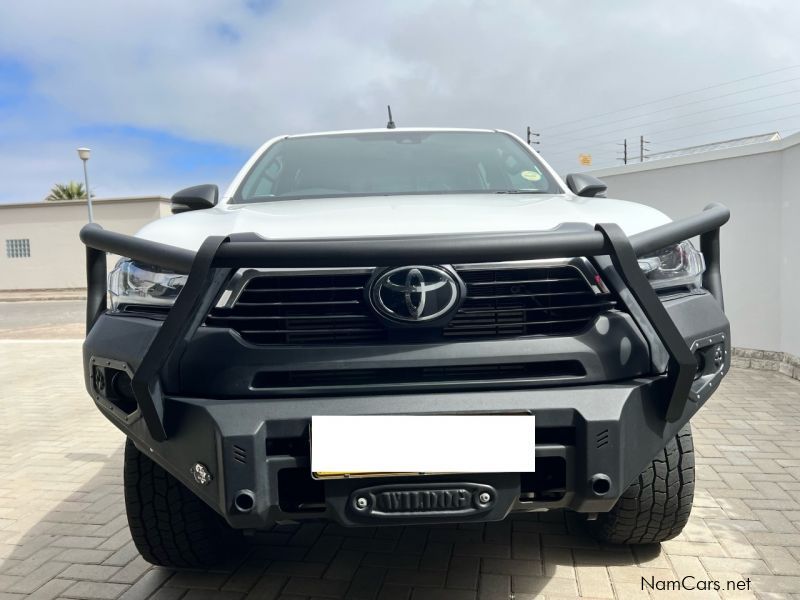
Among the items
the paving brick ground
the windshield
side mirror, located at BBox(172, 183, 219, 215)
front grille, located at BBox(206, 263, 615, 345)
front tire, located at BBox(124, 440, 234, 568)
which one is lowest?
the paving brick ground

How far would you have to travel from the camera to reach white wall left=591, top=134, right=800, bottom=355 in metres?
5.50

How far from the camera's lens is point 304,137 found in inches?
138

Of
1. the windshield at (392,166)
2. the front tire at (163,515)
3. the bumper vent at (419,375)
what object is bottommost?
the front tire at (163,515)

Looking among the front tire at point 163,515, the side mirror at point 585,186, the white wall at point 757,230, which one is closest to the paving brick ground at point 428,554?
the front tire at point 163,515

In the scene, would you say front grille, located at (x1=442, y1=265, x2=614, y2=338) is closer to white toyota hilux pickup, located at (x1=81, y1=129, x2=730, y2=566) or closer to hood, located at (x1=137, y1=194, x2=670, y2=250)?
white toyota hilux pickup, located at (x1=81, y1=129, x2=730, y2=566)

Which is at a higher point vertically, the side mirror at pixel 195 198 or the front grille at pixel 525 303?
the side mirror at pixel 195 198

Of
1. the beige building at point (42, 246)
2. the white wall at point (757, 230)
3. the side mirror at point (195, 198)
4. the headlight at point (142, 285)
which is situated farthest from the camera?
the beige building at point (42, 246)

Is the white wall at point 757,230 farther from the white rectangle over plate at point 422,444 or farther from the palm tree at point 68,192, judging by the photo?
the palm tree at point 68,192

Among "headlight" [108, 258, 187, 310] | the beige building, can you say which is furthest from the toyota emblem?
the beige building

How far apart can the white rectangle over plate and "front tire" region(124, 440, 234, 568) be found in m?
0.93

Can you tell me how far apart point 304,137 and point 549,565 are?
8.02 feet

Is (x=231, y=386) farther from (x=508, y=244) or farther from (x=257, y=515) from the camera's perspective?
(x=508, y=244)

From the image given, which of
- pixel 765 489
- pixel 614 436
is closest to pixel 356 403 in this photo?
pixel 614 436

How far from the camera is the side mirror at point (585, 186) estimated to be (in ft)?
9.20
